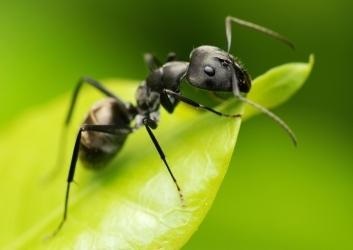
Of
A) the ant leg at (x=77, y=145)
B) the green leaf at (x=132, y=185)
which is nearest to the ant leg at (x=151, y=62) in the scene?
the green leaf at (x=132, y=185)

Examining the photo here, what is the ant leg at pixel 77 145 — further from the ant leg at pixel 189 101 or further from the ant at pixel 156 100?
the ant leg at pixel 189 101

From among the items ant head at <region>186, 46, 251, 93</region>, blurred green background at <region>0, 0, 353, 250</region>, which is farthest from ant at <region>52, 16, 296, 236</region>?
blurred green background at <region>0, 0, 353, 250</region>

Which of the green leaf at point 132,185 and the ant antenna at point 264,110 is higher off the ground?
the ant antenna at point 264,110

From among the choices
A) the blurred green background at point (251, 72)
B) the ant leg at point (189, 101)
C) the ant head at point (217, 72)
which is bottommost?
the blurred green background at point (251, 72)

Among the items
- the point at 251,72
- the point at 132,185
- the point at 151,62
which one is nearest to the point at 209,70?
the point at 132,185

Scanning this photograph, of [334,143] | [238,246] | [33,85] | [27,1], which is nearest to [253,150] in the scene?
[334,143]

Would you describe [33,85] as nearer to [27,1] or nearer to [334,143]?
[27,1]

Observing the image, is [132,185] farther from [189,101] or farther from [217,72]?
[217,72]

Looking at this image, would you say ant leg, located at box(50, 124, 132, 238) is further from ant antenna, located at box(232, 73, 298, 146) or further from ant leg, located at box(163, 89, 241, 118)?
ant antenna, located at box(232, 73, 298, 146)
